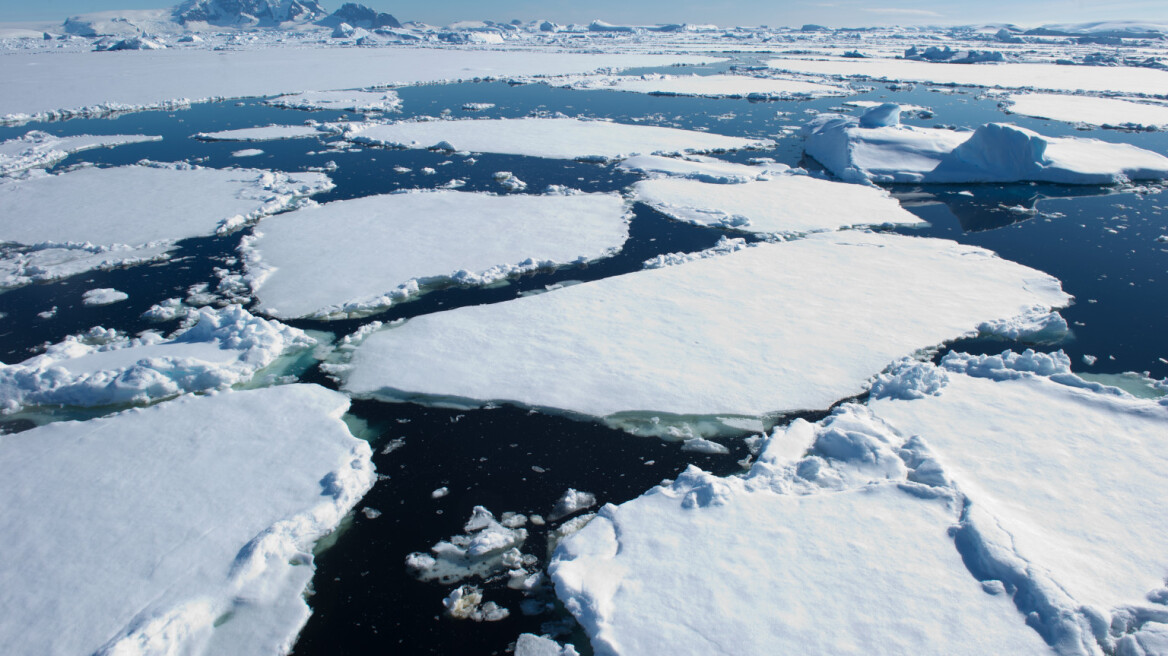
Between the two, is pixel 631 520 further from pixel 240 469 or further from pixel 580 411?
pixel 240 469

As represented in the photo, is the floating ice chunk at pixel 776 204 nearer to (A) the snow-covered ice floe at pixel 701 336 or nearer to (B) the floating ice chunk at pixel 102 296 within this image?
(A) the snow-covered ice floe at pixel 701 336

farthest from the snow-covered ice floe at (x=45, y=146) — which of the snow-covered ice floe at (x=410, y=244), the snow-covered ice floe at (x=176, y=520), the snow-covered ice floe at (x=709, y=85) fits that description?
the snow-covered ice floe at (x=709, y=85)

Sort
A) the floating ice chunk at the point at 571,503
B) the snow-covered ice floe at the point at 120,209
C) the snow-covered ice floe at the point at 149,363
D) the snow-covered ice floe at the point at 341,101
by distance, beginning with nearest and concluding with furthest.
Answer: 1. the floating ice chunk at the point at 571,503
2. the snow-covered ice floe at the point at 149,363
3. the snow-covered ice floe at the point at 120,209
4. the snow-covered ice floe at the point at 341,101

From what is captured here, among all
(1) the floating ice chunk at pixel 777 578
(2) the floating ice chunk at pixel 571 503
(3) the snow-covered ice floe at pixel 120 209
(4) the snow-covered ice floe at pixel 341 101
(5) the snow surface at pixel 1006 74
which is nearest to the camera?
(1) the floating ice chunk at pixel 777 578

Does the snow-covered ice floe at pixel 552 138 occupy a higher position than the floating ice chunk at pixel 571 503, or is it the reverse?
the snow-covered ice floe at pixel 552 138

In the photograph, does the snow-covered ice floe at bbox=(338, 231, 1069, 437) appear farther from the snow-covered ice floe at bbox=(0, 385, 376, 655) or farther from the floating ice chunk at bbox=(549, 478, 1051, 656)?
the floating ice chunk at bbox=(549, 478, 1051, 656)

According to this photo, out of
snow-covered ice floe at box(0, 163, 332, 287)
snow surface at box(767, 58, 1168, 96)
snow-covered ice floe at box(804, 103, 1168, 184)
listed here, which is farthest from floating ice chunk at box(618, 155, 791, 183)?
snow surface at box(767, 58, 1168, 96)
